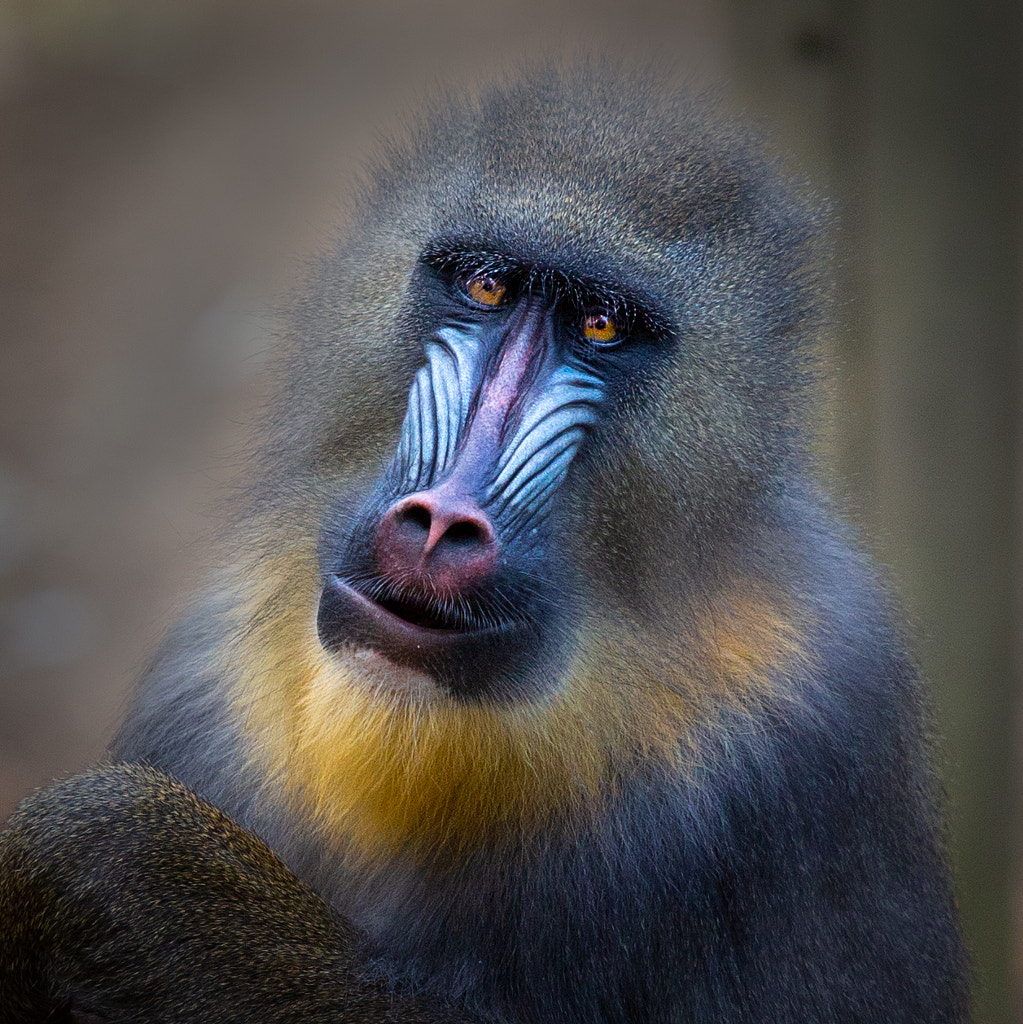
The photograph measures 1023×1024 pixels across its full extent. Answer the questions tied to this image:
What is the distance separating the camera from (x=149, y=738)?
9.08 feet

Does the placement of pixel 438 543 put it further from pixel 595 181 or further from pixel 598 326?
pixel 595 181

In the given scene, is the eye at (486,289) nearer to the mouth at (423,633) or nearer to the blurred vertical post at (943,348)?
the mouth at (423,633)

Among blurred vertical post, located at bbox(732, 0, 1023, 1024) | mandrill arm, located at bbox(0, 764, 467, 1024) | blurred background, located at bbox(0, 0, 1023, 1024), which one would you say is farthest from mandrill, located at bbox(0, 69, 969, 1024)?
blurred vertical post, located at bbox(732, 0, 1023, 1024)

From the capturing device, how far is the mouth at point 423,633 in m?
A: 1.86

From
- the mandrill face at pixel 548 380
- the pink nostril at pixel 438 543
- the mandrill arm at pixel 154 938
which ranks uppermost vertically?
the mandrill face at pixel 548 380

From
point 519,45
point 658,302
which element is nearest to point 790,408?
point 658,302

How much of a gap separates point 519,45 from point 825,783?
8.14ft

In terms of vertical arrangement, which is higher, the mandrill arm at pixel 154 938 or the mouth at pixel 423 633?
the mouth at pixel 423 633

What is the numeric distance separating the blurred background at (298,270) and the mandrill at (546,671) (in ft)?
1.80

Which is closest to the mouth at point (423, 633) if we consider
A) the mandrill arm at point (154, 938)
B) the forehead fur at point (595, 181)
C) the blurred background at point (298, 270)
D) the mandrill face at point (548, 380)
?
the mandrill face at point (548, 380)

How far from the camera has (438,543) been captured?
1810mm

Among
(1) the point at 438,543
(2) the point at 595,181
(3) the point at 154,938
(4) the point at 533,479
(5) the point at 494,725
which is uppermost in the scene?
(2) the point at 595,181

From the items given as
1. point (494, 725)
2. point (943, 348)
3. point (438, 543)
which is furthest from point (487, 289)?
point (943, 348)

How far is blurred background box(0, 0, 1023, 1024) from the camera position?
3.17 metres
